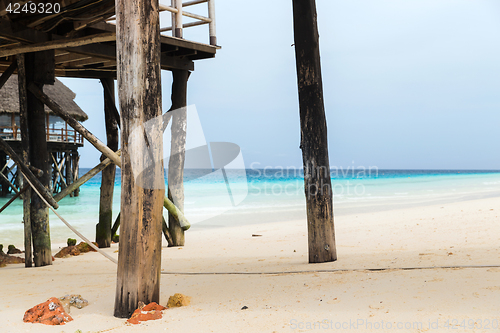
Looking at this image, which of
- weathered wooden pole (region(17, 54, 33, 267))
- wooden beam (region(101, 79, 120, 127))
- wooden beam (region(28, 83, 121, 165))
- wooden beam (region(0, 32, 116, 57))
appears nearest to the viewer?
wooden beam (region(28, 83, 121, 165))

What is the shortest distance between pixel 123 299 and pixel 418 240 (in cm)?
514

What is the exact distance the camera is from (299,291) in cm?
341

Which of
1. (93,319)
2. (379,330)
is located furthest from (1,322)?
(379,330)

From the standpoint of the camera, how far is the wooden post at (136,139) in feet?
9.51

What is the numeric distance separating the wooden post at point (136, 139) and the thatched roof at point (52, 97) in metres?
19.3

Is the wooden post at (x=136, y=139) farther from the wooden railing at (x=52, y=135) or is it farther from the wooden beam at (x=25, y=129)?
the wooden railing at (x=52, y=135)

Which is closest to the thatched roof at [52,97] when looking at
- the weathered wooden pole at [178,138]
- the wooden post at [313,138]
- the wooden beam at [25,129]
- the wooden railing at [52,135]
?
the wooden railing at [52,135]

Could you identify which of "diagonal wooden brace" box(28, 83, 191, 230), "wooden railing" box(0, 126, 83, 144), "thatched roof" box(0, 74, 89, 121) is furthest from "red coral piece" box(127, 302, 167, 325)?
"wooden railing" box(0, 126, 83, 144)

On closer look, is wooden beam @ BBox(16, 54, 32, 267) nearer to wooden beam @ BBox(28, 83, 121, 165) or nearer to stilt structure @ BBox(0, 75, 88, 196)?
wooden beam @ BBox(28, 83, 121, 165)

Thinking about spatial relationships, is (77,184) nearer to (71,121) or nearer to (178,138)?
(71,121)

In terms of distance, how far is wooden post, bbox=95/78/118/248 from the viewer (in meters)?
7.36

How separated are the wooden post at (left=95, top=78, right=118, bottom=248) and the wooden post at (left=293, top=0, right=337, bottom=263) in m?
4.17

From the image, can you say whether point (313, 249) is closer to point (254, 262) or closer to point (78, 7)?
point (254, 262)

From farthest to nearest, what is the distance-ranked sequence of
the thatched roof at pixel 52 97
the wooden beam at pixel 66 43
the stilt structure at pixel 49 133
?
1. the stilt structure at pixel 49 133
2. the thatched roof at pixel 52 97
3. the wooden beam at pixel 66 43
